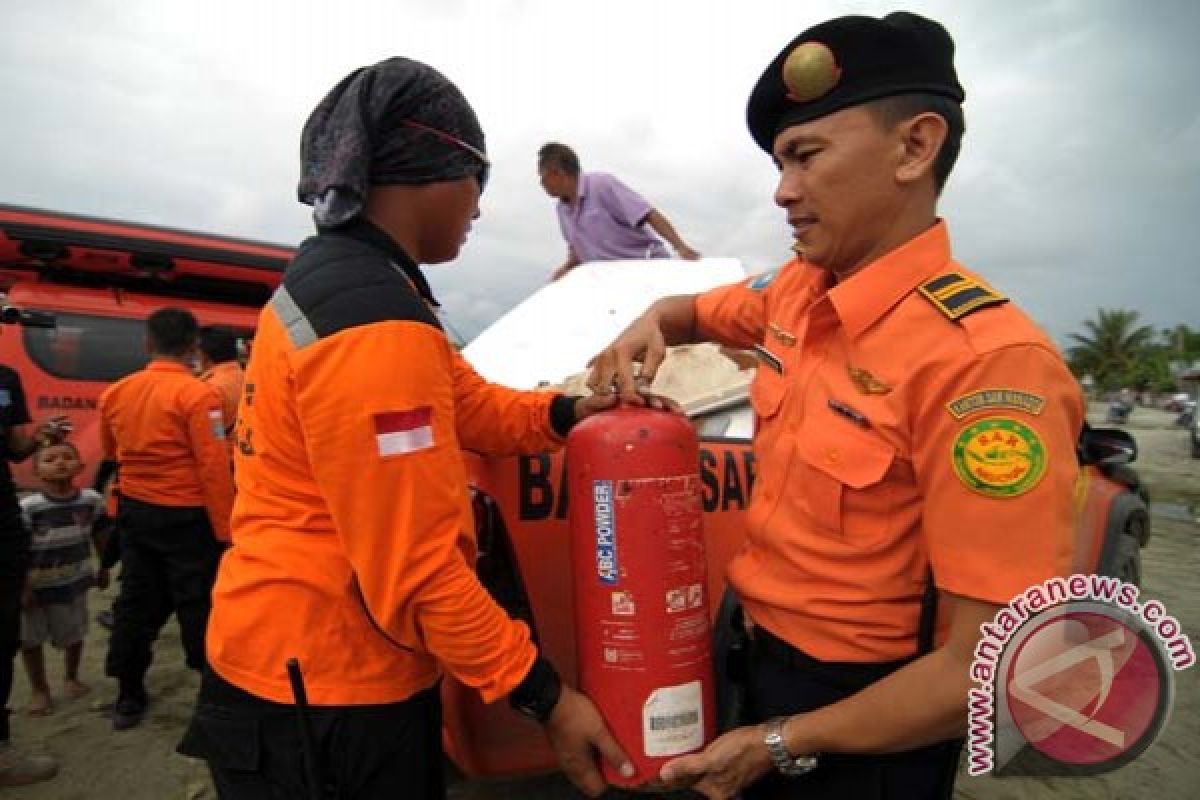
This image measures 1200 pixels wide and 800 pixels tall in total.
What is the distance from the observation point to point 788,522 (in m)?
1.32

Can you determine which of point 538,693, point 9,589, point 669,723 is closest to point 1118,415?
point 669,723

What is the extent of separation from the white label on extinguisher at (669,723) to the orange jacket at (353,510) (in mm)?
281

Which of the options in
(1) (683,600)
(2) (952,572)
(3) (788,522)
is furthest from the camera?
(1) (683,600)

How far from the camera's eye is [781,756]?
1.22m

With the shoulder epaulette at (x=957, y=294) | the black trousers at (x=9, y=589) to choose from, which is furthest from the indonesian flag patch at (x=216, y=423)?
the shoulder epaulette at (x=957, y=294)

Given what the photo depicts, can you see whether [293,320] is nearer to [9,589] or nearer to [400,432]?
[400,432]

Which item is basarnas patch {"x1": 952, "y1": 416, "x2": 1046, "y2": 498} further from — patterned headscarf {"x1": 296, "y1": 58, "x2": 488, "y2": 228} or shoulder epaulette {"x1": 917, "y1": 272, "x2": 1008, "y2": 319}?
patterned headscarf {"x1": 296, "y1": 58, "x2": 488, "y2": 228}

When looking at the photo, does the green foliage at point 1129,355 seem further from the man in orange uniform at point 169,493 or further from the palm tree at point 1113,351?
the man in orange uniform at point 169,493

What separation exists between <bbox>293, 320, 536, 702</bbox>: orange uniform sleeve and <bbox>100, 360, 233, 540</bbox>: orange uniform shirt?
2.69 meters

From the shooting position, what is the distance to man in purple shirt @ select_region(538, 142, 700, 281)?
165 inches

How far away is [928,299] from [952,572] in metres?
0.45

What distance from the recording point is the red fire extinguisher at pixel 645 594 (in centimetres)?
138

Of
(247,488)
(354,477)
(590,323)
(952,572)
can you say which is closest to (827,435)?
(952,572)

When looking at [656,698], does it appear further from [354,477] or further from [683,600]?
[354,477]
